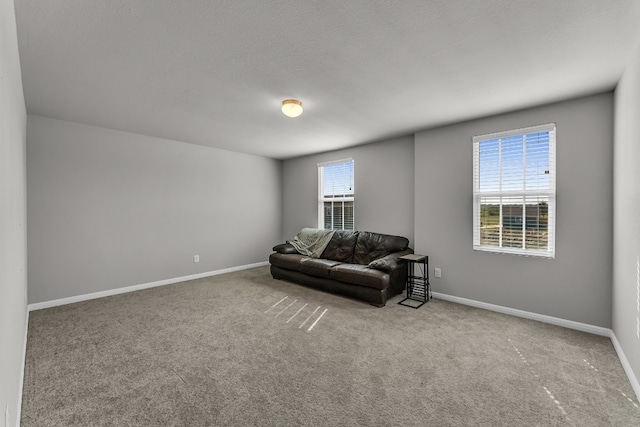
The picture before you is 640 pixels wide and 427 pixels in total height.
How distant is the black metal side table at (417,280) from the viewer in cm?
393

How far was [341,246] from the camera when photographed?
5043 millimetres

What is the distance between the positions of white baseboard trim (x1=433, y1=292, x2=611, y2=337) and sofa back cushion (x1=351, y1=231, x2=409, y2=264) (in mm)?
948

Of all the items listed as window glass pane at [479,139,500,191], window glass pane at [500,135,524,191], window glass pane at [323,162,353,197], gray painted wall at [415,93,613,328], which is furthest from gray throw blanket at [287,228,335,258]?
window glass pane at [500,135,524,191]

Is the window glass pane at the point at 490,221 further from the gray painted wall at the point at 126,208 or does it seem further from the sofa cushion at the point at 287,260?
the gray painted wall at the point at 126,208

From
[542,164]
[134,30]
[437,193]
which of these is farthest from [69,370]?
[542,164]

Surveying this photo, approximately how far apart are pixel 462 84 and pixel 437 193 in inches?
67.9

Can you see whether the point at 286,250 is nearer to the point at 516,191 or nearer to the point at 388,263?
the point at 388,263

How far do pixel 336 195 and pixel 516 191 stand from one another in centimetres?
314

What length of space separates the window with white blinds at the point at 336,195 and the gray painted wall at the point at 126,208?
1564 millimetres

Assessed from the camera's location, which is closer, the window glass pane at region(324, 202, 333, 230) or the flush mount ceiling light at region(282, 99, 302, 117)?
the flush mount ceiling light at region(282, 99, 302, 117)

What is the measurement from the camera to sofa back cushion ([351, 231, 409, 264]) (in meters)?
4.50

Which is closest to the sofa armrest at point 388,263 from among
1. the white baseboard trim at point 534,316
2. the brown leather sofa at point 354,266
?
the brown leather sofa at point 354,266

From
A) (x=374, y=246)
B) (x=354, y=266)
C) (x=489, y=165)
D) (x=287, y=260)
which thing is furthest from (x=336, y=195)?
(x=489, y=165)

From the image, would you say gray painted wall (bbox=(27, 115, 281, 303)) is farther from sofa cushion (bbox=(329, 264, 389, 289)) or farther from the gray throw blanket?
sofa cushion (bbox=(329, 264, 389, 289))
